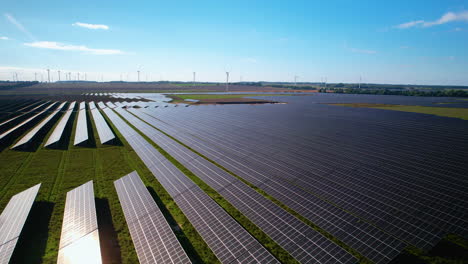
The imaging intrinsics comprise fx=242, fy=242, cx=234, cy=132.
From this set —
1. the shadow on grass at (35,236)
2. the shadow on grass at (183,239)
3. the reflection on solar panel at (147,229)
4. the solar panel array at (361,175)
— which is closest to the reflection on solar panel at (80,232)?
the shadow on grass at (35,236)

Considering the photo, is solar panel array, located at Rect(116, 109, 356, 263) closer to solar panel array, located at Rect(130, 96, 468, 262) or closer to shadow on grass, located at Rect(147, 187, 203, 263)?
solar panel array, located at Rect(130, 96, 468, 262)

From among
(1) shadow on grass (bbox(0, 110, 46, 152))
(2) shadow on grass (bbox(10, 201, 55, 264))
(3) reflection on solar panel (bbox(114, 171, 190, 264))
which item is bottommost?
(2) shadow on grass (bbox(10, 201, 55, 264))

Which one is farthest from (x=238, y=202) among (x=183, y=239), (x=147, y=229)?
(x=147, y=229)

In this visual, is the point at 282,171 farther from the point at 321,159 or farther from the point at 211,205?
the point at 211,205

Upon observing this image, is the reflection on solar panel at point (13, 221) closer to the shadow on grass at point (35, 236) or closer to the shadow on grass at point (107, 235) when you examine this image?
the shadow on grass at point (35, 236)

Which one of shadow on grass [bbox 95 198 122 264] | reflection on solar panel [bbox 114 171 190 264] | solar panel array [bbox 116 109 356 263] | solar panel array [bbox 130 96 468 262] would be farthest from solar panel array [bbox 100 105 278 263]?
solar panel array [bbox 130 96 468 262]

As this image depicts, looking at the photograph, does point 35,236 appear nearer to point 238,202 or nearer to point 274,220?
point 238,202
